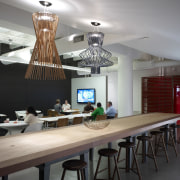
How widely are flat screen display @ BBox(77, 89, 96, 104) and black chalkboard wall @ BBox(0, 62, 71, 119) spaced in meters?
1.38

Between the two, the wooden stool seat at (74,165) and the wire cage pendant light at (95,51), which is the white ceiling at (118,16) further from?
the wooden stool seat at (74,165)

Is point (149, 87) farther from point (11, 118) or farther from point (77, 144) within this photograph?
point (77, 144)

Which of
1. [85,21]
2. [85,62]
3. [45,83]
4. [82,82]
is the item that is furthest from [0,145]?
[82,82]

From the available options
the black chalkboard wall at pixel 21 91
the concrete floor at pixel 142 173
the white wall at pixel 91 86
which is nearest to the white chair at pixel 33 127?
the concrete floor at pixel 142 173

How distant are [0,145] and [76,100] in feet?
36.1

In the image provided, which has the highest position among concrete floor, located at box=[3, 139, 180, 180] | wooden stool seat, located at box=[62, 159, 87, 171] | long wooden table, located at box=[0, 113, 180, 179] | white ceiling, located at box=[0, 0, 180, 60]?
white ceiling, located at box=[0, 0, 180, 60]

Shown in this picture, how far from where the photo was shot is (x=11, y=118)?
10070 mm

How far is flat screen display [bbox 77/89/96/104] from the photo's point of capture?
1215 cm

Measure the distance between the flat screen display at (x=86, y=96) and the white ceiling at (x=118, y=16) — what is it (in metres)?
7.34

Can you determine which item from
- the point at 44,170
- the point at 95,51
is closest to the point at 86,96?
the point at 95,51

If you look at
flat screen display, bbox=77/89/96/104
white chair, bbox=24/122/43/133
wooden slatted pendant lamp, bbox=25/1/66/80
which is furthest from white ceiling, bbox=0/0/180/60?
flat screen display, bbox=77/89/96/104

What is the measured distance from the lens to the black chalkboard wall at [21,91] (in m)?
9.94

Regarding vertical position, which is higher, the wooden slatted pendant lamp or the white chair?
the wooden slatted pendant lamp

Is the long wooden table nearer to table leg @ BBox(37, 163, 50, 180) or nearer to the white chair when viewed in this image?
table leg @ BBox(37, 163, 50, 180)
